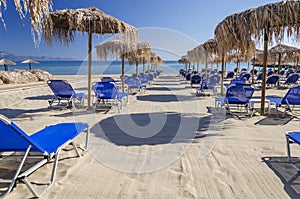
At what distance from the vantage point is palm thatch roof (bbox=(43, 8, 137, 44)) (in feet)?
17.5

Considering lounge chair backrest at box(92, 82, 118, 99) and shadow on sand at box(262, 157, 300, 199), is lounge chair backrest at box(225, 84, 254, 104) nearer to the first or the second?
shadow on sand at box(262, 157, 300, 199)

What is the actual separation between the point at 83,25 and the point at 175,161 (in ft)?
14.5

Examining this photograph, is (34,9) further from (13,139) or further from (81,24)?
(81,24)

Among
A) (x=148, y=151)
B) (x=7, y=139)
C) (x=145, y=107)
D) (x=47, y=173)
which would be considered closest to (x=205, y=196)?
(x=148, y=151)

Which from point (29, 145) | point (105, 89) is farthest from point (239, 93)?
point (29, 145)

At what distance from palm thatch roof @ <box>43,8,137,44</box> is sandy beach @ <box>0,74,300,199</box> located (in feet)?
7.35

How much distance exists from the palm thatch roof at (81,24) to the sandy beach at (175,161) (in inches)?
88.2

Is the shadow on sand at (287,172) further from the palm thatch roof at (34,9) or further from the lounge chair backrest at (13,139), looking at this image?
the palm thatch roof at (34,9)

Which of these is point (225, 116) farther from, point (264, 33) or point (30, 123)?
point (30, 123)

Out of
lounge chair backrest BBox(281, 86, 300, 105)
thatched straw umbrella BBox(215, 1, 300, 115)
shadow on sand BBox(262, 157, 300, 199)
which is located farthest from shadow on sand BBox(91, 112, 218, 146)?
thatched straw umbrella BBox(215, 1, 300, 115)

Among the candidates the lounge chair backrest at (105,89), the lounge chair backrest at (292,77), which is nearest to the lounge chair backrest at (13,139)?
the lounge chair backrest at (105,89)

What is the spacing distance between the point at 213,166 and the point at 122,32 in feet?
15.1

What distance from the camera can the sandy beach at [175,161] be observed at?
2.19 meters

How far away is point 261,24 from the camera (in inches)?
195
